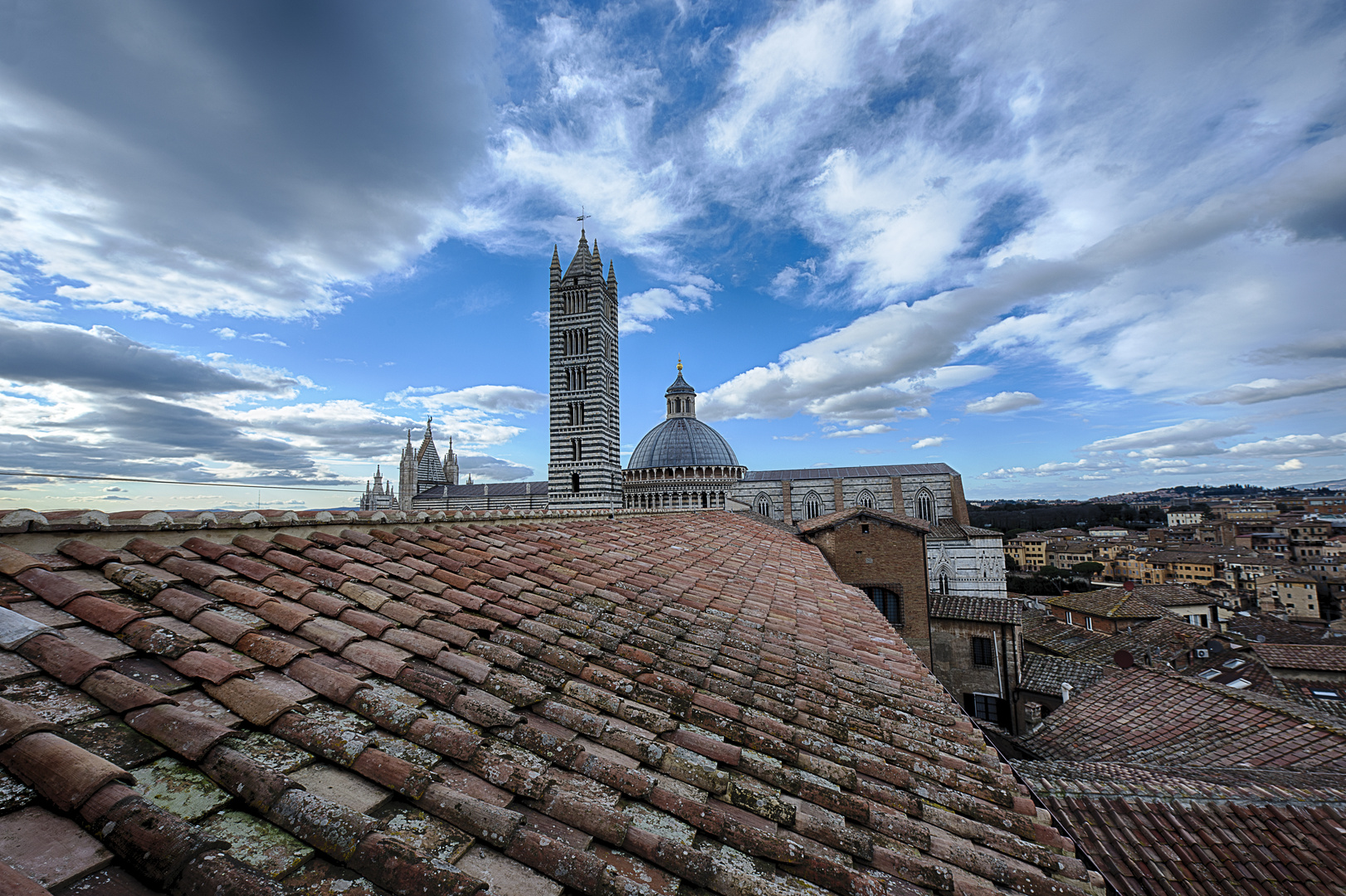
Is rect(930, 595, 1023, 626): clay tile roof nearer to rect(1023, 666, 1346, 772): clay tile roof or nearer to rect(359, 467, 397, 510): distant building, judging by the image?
rect(1023, 666, 1346, 772): clay tile roof

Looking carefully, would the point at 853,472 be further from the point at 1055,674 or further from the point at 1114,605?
the point at 1055,674

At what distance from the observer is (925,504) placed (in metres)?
47.6

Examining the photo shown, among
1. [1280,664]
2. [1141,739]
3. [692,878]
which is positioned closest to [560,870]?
[692,878]

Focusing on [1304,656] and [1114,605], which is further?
[1114,605]

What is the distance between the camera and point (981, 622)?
20.1 metres

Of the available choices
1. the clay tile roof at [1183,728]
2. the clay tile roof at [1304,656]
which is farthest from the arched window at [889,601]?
the clay tile roof at [1304,656]

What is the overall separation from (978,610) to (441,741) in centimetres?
2250

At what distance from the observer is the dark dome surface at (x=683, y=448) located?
4078 centimetres

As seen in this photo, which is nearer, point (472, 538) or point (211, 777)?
point (211, 777)

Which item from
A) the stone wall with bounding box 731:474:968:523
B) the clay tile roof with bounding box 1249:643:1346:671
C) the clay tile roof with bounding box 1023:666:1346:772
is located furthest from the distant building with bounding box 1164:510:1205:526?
the clay tile roof with bounding box 1023:666:1346:772

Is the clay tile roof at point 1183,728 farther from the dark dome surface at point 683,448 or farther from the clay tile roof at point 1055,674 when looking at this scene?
the dark dome surface at point 683,448

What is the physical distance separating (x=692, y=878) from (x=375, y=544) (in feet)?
12.5

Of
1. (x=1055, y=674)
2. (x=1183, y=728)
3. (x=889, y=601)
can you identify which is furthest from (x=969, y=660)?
(x=1183, y=728)

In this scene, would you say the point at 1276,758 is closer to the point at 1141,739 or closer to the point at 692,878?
the point at 1141,739
